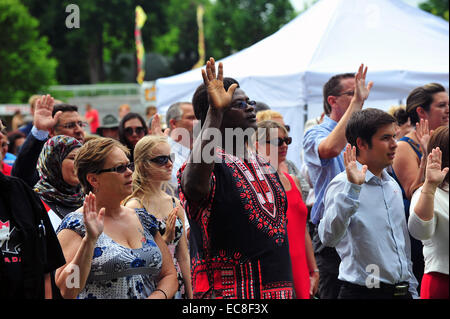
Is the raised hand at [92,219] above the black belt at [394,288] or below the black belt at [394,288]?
above

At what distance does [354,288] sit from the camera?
389cm

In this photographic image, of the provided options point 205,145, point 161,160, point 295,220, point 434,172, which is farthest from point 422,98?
point 205,145

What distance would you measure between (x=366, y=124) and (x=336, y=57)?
4.00m

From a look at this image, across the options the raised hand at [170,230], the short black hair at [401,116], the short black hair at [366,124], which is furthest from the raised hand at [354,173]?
the short black hair at [401,116]

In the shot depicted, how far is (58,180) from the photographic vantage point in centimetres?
427

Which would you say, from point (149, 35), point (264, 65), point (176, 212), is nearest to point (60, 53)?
point (149, 35)

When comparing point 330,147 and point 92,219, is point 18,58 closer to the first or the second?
point 330,147

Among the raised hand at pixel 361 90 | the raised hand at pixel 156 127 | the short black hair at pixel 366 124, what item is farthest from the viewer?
the raised hand at pixel 156 127

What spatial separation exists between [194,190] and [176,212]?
51.7 inches

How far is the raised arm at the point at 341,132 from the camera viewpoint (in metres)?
4.32

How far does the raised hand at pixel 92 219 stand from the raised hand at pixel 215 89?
2.50ft

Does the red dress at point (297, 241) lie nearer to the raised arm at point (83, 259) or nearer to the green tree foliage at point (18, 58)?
the raised arm at point (83, 259)

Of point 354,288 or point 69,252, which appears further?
point 354,288
